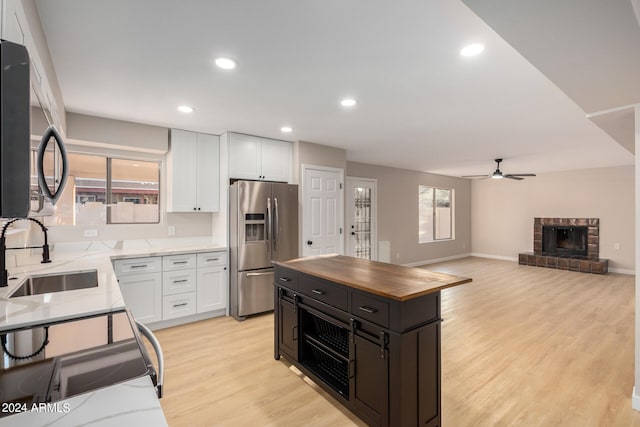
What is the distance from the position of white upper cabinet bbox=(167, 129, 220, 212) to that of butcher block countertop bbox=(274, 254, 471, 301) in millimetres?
1869

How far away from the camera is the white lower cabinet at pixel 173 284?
340cm

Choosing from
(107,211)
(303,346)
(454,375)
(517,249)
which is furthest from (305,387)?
(517,249)

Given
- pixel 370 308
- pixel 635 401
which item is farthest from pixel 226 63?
pixel 635 401

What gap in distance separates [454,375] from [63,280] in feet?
10.3

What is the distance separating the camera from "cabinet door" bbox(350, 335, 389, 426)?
178 centimetres

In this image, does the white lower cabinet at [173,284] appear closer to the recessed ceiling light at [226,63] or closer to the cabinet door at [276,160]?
the cabinet door at [276,160]

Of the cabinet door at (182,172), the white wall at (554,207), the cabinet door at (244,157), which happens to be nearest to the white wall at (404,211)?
the white wall at (554,207)

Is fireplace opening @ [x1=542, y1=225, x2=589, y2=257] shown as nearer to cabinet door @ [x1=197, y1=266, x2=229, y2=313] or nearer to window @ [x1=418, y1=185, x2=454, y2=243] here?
window @ [x1=418, y1=185, x2=454, y2=243]

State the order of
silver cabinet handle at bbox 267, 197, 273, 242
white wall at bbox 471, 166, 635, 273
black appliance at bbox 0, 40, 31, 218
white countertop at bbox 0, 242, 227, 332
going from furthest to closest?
white wall at bbox 471, 166, 635, 273 < silver cabinet handle at bbox 267, 197, 273, 242 < white countertop at bbox 0, 242, 227, 332 < black appliance at bbox 0, 40, 31, 218

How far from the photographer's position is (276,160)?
14.3 feet

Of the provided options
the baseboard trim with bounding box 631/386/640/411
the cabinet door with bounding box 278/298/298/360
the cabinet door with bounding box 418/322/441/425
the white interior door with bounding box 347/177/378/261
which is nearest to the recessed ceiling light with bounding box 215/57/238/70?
the cabinet door with bounding box 278/298/298/360

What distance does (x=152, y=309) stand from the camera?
138 inches

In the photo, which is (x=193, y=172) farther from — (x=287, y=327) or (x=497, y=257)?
(x=497, y=257)

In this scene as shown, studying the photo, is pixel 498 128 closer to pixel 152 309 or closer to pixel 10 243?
pixel 152 309
